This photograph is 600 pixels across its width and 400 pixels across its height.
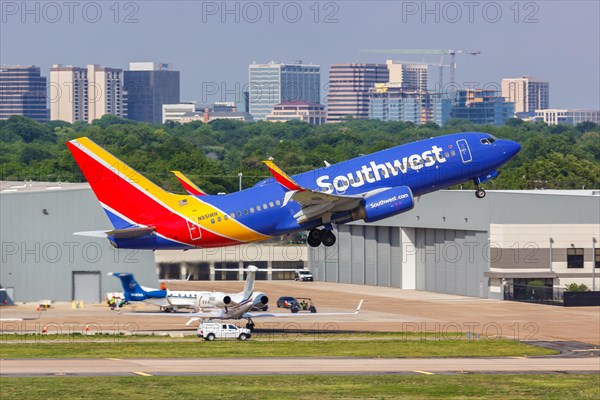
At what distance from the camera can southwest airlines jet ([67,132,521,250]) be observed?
85.4 metres

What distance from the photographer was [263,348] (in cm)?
14025

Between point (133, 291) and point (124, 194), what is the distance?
83688mm

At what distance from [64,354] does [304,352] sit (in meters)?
25.8

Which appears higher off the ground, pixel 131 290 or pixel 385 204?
pixel 385 204

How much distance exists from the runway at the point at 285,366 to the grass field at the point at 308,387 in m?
3.93

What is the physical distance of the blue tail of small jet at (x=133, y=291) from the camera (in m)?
169

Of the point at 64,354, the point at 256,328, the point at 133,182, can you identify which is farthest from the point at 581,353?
the point at 133,182

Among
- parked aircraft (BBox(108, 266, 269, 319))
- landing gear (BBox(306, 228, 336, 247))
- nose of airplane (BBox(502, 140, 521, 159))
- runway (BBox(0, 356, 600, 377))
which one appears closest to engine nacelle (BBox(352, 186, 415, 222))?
landing gear (BBox(306, 228, 336, 247))

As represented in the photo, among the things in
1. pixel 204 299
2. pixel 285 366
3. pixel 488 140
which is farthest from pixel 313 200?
pixel 204 299

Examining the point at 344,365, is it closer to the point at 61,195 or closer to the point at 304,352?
the point at 304,352

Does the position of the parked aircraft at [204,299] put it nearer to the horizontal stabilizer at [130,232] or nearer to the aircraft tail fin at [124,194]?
the aircraft tail fin at [124,194]

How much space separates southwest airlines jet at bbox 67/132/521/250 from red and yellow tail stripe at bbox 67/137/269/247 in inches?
2.7

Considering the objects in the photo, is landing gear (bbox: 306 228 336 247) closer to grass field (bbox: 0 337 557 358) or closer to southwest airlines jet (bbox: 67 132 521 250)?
southwest airlines jet (bbox: 67 132 521 250)

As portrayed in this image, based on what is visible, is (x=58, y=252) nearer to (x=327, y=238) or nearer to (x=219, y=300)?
(x=219, y=300)
